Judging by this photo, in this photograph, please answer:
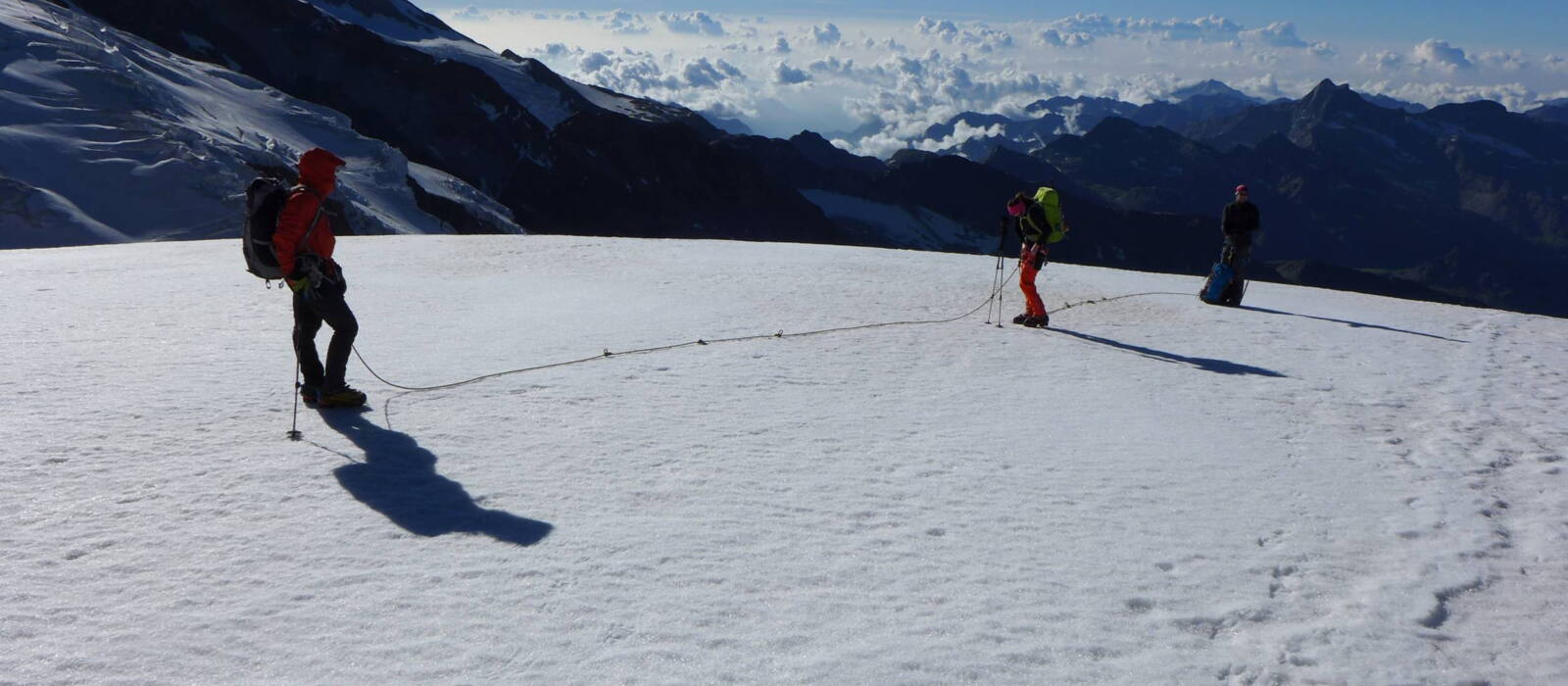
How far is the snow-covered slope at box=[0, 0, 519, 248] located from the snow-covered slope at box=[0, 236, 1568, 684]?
38.0 meters

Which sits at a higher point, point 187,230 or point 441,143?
point 441,143

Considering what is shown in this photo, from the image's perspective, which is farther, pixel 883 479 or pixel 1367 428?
pixel 1367 428

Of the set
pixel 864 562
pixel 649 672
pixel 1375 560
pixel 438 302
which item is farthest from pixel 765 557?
pixel 438 302

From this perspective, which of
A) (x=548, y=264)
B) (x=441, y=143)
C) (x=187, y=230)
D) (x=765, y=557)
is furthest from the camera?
(x=441, y=143)

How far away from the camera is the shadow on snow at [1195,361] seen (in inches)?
506

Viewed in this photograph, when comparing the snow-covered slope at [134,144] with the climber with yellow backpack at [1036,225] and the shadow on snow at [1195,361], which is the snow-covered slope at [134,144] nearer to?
the climber with yellow backpack at [1036,225]

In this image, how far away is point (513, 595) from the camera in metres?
5.68

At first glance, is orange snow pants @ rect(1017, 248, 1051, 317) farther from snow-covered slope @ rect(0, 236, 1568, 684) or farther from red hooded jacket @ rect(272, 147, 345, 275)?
red hooded jacket @ rect(272, 147, 345, 275)

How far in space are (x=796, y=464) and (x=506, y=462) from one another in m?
2.37

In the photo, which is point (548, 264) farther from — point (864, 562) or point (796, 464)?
point (864, 562)

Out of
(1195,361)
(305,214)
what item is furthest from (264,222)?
(1195,361)

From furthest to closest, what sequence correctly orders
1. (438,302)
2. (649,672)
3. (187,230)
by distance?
1. (187,230)
2. (438,302)
3. (649,672)

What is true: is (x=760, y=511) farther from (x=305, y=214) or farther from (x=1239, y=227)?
(x=1239, y=227)

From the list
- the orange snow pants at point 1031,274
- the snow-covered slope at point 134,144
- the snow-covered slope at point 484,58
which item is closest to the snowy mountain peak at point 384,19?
the snow-covered slope at point 484,58
